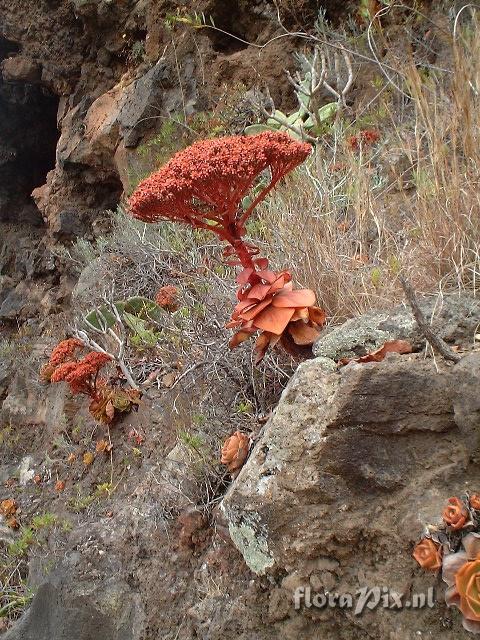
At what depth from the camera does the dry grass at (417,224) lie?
1626 millimetres

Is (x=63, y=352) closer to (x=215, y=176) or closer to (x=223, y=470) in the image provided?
(x=223, y=470)

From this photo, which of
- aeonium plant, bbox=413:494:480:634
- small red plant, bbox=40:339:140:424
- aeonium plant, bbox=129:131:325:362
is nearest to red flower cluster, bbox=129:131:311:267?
aeonium plant, bbox=129:131:325:362

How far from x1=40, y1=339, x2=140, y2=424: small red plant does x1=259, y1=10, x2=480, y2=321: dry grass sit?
1197 millimetres

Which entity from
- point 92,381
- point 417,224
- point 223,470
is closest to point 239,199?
point 417,224

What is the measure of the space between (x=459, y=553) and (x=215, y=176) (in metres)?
1.08

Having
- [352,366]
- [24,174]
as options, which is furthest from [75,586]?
[24,174]

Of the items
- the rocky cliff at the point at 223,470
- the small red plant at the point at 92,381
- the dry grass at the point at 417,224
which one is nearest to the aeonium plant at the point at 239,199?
the rocky cliff at the point at 223,470

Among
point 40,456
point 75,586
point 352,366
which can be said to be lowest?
point 40,456

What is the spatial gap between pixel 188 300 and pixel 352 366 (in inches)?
69.3

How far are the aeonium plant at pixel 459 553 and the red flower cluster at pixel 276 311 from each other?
27.0 inches

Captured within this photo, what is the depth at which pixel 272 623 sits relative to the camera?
1.34m

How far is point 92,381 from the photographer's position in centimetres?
331

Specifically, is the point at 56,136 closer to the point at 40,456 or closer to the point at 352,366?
the point at 40,456

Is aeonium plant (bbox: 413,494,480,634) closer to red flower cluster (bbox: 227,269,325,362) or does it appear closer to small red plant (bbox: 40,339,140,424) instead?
red flower cluster (bbox: 227,269,325,362)
